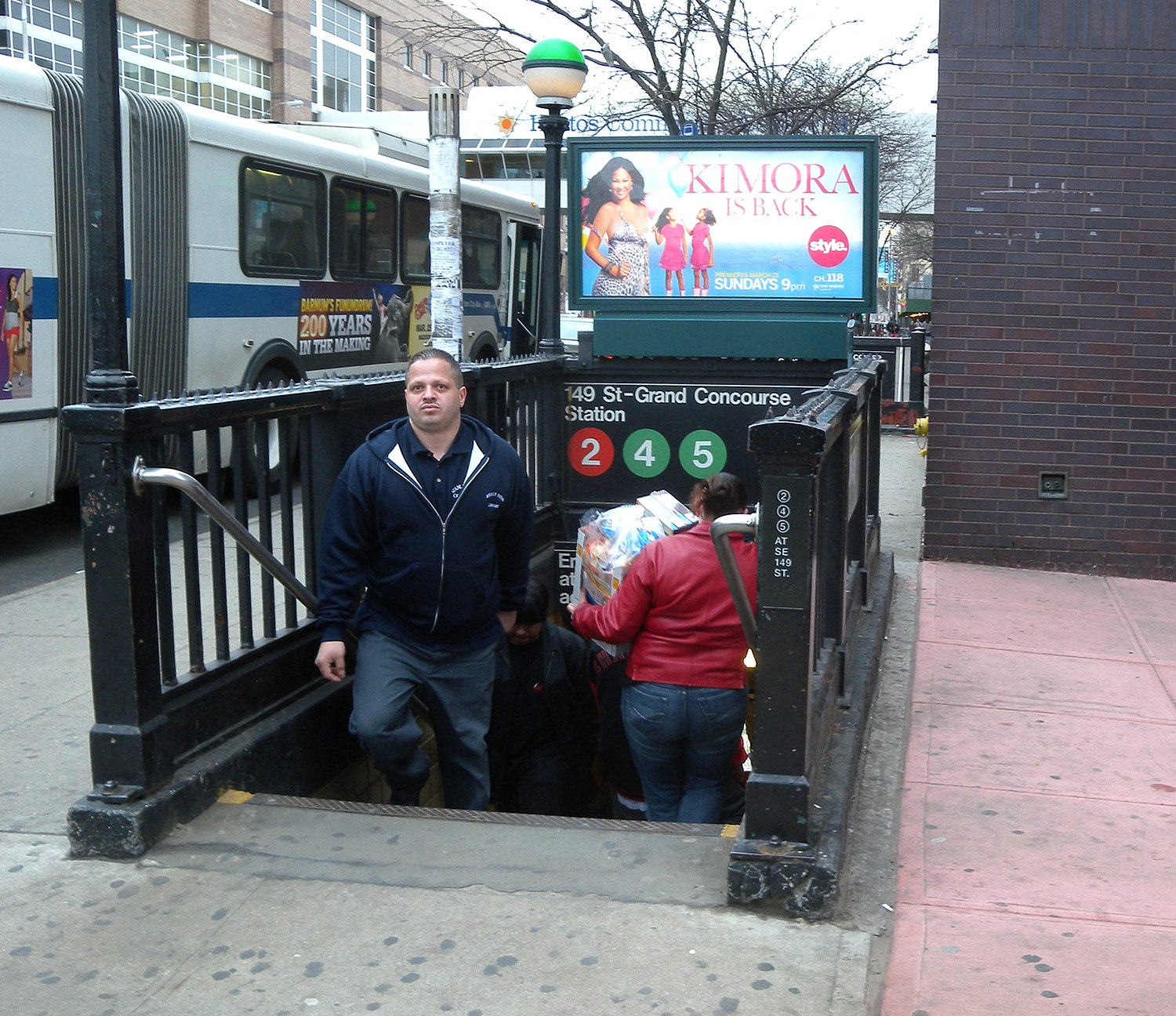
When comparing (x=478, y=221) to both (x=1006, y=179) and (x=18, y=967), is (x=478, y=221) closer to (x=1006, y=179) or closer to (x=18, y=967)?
(x=1006, y=179)

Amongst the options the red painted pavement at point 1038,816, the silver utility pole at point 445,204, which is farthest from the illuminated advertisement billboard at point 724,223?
the silver utility pole at point 445,204

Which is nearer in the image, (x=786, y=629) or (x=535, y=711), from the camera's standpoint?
(x=786, y=629)

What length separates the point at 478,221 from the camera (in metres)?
17.3

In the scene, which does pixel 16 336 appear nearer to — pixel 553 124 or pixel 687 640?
pixel 553 124

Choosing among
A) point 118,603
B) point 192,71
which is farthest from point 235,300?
point 192,71

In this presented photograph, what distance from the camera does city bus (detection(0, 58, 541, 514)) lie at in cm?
884

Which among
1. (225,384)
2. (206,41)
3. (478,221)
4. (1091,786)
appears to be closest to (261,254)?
(225,384)

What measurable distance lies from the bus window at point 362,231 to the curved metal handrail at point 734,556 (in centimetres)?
972

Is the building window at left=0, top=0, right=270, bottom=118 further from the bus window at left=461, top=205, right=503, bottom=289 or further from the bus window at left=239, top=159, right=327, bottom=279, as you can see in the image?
the bus window at left=239, top=159, right=327, bottom=279

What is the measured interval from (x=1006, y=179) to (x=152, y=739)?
20.9 ft

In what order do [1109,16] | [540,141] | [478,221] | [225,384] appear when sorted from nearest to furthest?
[1109,16] → [225,384] → [478,221] → [540,141]

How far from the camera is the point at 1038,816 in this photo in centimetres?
448

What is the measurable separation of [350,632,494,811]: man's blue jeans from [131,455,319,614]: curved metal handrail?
32cm

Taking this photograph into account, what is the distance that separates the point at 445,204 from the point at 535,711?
606 centimetres
